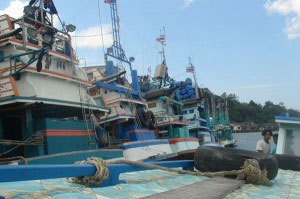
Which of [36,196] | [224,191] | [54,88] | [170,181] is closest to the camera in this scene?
[36,196]

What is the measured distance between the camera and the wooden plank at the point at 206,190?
Result: 3039mm

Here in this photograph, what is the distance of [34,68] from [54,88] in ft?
4.65

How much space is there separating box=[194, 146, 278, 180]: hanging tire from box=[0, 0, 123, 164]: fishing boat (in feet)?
17.9

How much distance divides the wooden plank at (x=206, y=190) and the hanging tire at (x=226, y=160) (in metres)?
0.56

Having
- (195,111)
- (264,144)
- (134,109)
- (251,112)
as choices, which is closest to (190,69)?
(195,111)

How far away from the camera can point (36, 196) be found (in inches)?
110

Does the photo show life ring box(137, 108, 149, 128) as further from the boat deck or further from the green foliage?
the green foliage

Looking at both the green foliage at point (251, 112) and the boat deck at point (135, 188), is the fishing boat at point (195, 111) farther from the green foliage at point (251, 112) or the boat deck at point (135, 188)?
the green foliage at point (251, 112)

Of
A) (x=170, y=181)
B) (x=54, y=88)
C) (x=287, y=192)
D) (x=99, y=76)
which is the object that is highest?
(x=99, y=76)

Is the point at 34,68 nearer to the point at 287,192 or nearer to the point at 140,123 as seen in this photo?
the point at 140,123

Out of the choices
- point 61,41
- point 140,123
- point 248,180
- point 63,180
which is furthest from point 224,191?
point 140,123

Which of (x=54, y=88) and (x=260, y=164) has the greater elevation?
(x=54, y=88)

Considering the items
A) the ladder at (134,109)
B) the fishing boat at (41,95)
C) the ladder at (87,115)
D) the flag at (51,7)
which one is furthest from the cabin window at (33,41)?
the ladder at (134,109)

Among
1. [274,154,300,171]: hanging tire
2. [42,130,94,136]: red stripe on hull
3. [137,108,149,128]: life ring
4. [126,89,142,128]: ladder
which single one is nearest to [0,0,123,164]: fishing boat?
[42,130,94,136]: red stripe on hull
